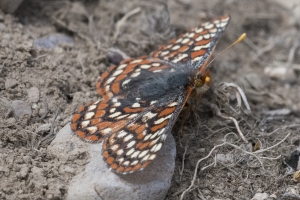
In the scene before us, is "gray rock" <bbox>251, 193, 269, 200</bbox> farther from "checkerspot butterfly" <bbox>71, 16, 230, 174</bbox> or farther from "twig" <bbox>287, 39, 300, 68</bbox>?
"twig" <bbox>287, 39, 300, 68</bbox>

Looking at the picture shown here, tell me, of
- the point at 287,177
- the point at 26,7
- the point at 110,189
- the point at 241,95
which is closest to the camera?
the point at 110,189

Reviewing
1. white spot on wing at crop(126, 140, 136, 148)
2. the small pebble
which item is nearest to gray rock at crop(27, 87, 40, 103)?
the small pebble

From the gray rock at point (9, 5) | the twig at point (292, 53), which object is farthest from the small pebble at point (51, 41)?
the twig at point (292, 53)

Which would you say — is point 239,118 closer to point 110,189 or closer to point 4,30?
point 110,189

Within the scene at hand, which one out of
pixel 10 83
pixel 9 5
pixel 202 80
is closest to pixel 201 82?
pixel 202 80

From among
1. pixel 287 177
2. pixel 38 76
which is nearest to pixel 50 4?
pixel 38 76

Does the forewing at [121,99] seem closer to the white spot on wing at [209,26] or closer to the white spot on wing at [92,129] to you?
the white spot on wing at [92,129]

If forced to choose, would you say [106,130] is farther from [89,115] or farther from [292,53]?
[292,53]
